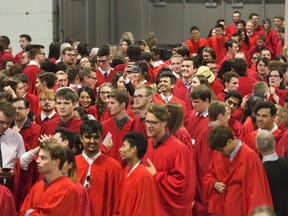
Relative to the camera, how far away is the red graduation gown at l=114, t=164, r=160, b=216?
980 cm

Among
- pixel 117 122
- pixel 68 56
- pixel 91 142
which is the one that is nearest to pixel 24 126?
pixel 117 122

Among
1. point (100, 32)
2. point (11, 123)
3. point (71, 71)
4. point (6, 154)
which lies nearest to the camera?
point (6, 154)

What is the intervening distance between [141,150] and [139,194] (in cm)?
49

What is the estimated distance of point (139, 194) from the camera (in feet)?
32.2

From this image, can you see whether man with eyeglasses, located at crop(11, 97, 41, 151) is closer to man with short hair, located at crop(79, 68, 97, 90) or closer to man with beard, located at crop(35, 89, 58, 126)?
man with beard, located at crop(35, 89, 58, 126)

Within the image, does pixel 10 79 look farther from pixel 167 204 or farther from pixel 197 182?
pixel 167 204

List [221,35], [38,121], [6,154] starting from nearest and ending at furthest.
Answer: [6,154] → [38,121] → [221,35]

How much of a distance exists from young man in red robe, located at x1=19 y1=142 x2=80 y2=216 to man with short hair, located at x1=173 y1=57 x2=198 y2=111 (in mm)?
5529

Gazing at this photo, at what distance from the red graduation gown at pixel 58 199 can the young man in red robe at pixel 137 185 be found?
60cm

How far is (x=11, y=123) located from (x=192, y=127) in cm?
235

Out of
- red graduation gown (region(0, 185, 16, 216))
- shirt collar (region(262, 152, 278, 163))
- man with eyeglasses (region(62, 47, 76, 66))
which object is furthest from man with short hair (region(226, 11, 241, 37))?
red graduation gown (region(0, 185, 16, 216))

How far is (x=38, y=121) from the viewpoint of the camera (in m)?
13.3

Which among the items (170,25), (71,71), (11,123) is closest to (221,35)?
(170,25)

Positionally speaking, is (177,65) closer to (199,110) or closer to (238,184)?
(199,110)
